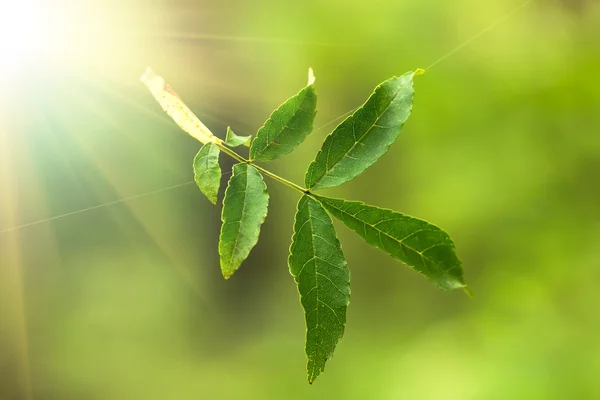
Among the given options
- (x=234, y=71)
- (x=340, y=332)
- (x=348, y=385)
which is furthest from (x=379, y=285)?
(x=340, y=332)

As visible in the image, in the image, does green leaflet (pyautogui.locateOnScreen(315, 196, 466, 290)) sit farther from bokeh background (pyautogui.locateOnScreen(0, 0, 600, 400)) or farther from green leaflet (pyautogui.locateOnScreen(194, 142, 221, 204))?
bokeh background (pyautogui.locateOnScreen(0, 0, 600, 400))

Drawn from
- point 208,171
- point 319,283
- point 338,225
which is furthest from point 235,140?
point 338,225

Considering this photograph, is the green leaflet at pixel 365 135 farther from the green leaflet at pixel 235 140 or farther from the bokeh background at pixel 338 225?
the bokeh background at pixel 338 225

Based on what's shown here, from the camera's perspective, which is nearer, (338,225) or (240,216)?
(240,216)

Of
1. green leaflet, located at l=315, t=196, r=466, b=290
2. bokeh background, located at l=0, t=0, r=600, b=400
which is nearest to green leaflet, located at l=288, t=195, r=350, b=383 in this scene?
green leaflet, located at l=315, t=196, r=466, b=290

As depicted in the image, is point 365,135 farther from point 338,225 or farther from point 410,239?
point 338,225

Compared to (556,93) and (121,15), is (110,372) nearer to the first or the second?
(121,15)

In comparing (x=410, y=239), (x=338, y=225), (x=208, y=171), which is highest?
(x=338, y=225)
